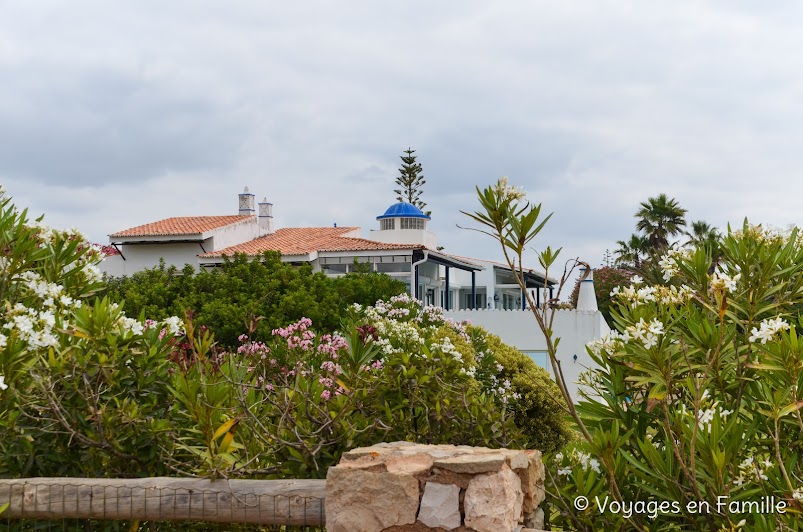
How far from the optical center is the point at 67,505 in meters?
4.31

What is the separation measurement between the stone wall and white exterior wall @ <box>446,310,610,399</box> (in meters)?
20.5

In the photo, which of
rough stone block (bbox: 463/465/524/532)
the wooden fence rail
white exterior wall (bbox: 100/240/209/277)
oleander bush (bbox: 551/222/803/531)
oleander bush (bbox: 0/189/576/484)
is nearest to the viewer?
oleander bush (bbox: 551/222/803/531)

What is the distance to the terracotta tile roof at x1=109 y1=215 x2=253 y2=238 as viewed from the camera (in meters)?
29.6

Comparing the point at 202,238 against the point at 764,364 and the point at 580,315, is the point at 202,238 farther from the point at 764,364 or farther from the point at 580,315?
the point at 764,364

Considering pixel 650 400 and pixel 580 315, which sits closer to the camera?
pixel 650 400

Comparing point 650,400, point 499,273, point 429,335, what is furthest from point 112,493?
point 499,273

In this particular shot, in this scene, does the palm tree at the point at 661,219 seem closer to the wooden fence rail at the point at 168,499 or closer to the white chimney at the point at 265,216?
the white chimney at the point at 265,216

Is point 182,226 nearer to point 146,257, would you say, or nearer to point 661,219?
point 146,257

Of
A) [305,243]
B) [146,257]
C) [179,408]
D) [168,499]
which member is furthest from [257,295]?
[168,499]

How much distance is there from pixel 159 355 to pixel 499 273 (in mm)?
34451

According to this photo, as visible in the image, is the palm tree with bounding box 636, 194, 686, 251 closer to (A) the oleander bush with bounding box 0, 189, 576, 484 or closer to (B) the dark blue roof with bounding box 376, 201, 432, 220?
(B) the dark blue roof with bounding box 376, 201, 432, 220

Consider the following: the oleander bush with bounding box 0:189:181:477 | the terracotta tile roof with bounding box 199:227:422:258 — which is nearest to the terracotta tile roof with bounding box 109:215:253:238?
the terracotta tile roof with bounding box 199:227:422:258

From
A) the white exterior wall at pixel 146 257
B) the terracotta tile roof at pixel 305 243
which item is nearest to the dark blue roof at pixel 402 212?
the terracotta tile roof at pixel 305 243

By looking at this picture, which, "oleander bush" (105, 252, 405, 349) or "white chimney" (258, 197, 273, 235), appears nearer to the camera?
"oleander bush" (105, 252, 405, 349)
